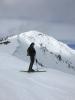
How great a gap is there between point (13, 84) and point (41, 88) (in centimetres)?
159

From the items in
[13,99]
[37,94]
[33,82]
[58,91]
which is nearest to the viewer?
[13,99]

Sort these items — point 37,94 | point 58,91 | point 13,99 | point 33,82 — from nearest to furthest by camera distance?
point 13,99 → point 37,94 → point 58,91 → point 33,82

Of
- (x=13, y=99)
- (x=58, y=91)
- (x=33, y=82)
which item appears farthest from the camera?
(x=33, y=82)

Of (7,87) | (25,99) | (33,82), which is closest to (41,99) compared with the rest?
(25,99)

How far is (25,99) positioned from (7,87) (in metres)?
2.13

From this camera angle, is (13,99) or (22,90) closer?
(13,99)

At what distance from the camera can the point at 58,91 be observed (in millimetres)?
18047

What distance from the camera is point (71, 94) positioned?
17703 mm

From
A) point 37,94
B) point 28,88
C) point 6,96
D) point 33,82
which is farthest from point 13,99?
point 33,82

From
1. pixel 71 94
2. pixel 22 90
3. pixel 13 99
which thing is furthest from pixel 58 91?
pixel 13 99

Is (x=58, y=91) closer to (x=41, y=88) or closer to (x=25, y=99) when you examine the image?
(x=41, y=88)

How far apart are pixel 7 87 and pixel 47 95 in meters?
2.16

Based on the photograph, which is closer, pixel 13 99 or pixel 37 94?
pixel 13 99

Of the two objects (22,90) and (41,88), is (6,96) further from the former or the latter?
(41,88)
